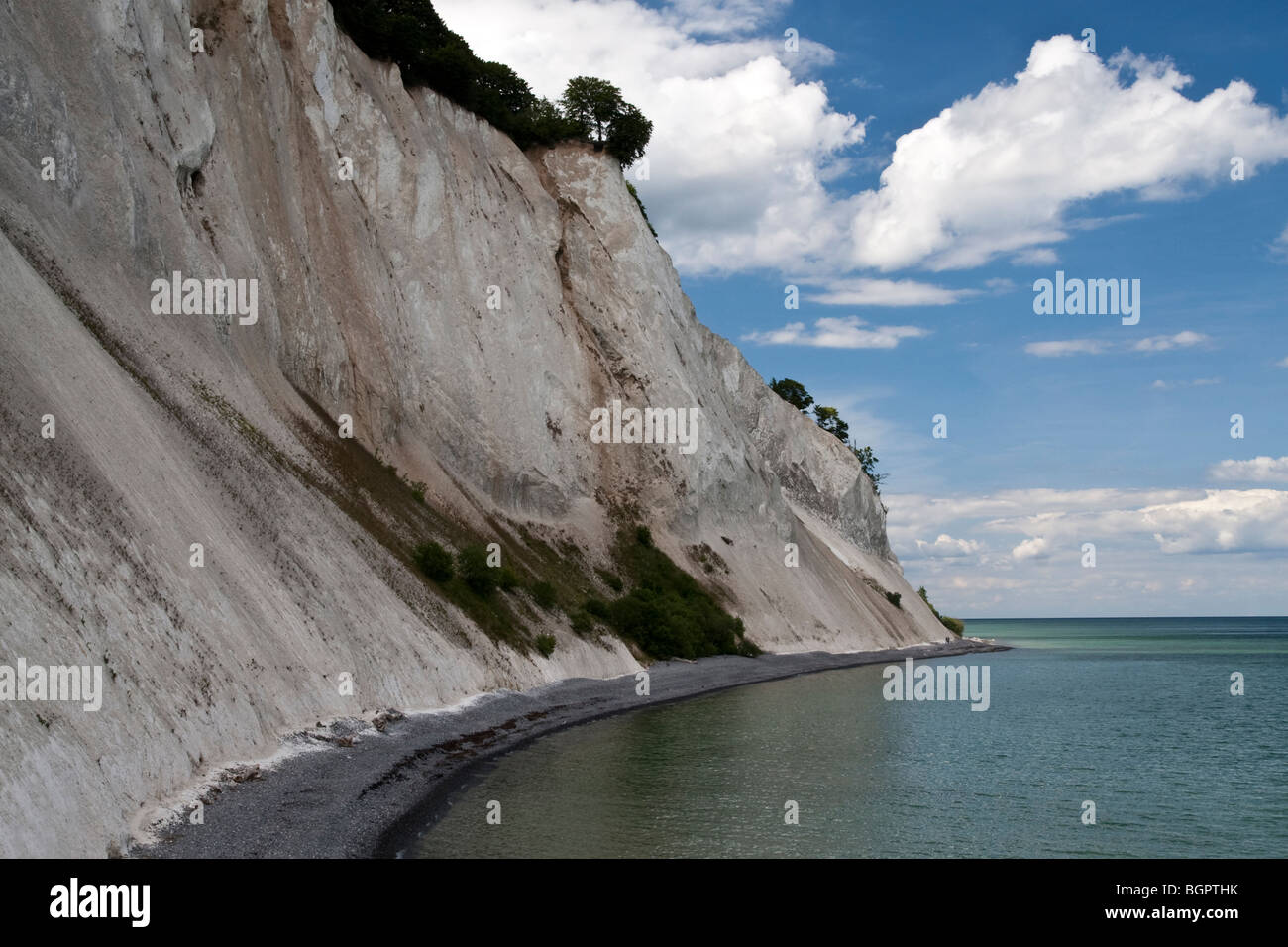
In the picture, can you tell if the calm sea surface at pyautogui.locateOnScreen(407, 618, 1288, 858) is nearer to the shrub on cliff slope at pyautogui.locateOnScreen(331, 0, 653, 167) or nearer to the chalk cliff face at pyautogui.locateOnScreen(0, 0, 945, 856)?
the chalk cliff face at pyautogui.locateOnScreen(0, 0, 945, 856)

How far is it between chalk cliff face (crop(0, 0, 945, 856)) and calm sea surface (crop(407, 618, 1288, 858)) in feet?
15.7

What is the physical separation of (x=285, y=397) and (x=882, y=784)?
879 inches

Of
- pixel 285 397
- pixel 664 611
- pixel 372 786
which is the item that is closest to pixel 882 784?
pixel 372 786

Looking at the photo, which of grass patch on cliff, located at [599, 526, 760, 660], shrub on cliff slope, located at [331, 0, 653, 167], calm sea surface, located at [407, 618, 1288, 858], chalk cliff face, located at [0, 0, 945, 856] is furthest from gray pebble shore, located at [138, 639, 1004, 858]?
shrub on cliff slope, located at [331, 0, 653, 167]

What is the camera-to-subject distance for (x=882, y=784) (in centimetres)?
2498

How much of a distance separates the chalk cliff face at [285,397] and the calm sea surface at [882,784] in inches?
188

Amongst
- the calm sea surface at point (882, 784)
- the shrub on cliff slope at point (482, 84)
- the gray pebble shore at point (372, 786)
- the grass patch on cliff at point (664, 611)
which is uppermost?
the shrub on cliff slope at point (482, 84)

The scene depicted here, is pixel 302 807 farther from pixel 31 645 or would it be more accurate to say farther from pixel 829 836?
pixel 829 836

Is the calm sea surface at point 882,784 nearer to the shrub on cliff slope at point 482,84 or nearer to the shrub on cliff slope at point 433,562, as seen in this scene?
the shrub on cliff slope at point 433,562

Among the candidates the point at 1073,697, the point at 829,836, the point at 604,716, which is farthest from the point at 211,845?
the point at 1073,697

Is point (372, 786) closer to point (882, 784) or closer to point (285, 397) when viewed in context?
point (882, 784)

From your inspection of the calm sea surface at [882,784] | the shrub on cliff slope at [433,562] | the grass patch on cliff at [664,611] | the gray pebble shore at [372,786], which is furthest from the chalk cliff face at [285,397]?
the calm sea surface at [882,784]

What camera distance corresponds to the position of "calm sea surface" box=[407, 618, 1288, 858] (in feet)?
62.3

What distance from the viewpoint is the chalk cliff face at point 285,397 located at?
682 inches
